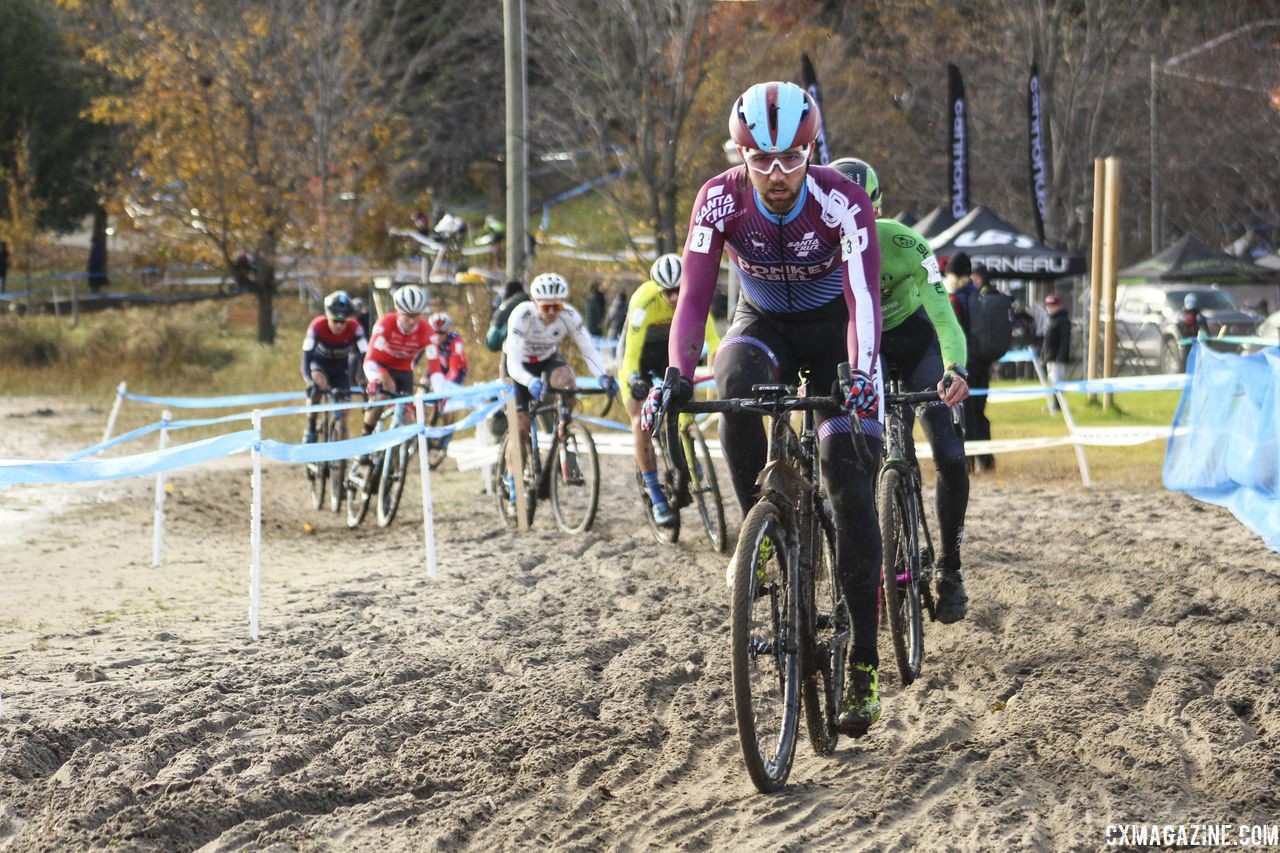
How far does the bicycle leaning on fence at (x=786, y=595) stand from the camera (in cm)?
479

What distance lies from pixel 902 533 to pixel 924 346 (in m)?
0.99

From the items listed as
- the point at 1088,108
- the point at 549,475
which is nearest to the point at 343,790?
the point at 549,475

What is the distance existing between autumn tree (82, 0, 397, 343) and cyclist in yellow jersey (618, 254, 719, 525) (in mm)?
24257

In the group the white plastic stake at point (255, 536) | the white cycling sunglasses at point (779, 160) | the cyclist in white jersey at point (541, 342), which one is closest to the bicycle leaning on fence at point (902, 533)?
the white cycling sunglasses at point (779, 160)

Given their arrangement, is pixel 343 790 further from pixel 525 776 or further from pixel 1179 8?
pixel 1179 8

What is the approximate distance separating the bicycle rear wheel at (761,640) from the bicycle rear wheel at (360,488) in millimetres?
7974

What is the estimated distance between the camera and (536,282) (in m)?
11.8

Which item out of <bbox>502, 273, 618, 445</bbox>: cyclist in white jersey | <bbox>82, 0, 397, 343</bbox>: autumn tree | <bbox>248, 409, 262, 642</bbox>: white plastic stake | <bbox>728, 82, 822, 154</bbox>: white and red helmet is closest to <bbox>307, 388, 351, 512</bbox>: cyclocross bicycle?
<bbox>502, 273, 618, 445</bbox>: cyclist in white jersey

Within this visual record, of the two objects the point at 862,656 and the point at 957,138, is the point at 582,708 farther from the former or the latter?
the point at 957,138

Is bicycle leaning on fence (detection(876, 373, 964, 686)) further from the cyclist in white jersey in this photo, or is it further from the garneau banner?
the garneau banner

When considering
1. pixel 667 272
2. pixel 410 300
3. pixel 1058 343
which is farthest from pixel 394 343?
pixel 1058 343

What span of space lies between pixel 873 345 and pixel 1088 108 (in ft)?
109

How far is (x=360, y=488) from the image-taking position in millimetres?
12867

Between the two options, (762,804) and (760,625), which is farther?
(760,625)
